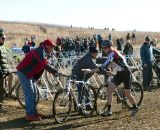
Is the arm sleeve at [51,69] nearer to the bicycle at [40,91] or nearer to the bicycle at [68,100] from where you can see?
the bicycle at [68,100]

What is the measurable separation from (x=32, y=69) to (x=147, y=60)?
723 centimetres

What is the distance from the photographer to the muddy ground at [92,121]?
1062 centimetres

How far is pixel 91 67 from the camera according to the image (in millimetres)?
12094

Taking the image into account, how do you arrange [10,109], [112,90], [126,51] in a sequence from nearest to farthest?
[112,90] < [10,109] < [126,51]

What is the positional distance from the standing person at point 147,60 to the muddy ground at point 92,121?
173 inches

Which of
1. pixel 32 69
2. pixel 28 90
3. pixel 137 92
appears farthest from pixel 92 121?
pixel 137 92

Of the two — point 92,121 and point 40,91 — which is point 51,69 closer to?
point 92,121

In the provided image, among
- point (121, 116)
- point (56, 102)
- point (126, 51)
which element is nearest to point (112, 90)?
point (121, 116)

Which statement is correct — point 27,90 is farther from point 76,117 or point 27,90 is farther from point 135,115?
point 135,115

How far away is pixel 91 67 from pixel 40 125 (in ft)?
6.87

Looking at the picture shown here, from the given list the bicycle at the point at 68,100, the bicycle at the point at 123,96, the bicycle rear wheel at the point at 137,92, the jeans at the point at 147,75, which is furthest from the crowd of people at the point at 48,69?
the jeans at the point at 147,75

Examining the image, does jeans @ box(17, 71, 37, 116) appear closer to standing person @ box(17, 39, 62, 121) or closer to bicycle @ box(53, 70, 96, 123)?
standing person @ box(17, 39, 62, 121)

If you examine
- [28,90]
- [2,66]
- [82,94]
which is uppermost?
[2,66]

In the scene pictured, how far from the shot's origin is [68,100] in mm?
11180
